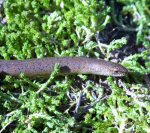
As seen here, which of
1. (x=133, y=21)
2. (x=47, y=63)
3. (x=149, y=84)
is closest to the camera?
(x=47, y=63)

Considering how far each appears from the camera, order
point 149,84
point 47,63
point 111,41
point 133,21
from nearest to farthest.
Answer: point 47,63
point 149,84
point 111,41
point 133,21

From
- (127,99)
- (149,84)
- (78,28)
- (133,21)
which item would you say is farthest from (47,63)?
A: (133,21)

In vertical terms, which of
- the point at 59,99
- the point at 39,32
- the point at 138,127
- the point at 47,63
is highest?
the point at 39,32

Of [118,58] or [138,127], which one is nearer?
[138,127]

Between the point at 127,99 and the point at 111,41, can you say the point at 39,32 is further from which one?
the point at 127,99

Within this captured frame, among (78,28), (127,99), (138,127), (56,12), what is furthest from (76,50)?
(138,127)

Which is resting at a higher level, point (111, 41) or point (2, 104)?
point (111, 41)
